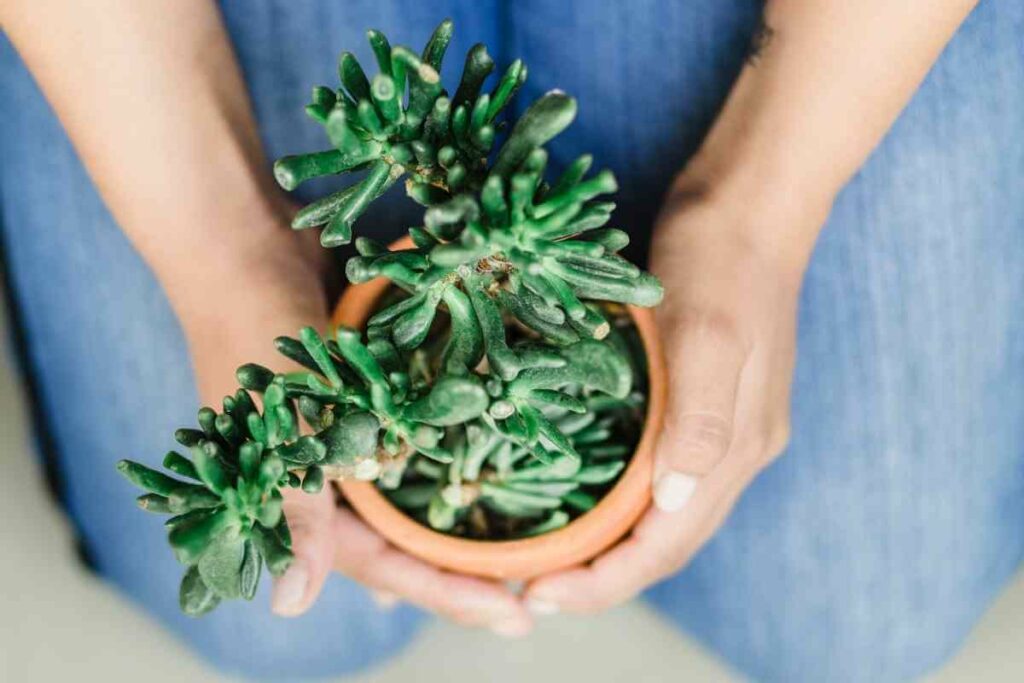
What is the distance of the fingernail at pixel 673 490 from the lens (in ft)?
2.08

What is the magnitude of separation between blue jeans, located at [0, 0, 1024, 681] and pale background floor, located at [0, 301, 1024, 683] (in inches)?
5.2

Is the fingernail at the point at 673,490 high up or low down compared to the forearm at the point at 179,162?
down

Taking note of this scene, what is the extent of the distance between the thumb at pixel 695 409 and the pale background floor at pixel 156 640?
49 cm

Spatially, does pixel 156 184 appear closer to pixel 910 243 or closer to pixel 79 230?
pixel 79 230

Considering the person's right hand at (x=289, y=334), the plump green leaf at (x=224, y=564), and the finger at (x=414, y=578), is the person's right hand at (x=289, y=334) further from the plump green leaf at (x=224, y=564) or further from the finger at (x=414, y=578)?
the plump green leaf at (x=224, y=564)

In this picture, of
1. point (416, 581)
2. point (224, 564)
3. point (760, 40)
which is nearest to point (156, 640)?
point (416, 581)

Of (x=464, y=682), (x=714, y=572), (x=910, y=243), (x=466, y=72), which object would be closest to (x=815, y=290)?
(x=910, y=243)

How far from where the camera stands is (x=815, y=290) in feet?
2.66

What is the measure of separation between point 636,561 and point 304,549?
0.80ft

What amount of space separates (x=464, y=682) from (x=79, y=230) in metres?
0.63

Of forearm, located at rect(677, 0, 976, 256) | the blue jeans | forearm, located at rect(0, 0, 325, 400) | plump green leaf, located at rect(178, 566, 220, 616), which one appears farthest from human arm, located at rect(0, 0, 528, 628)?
forearm, located at rect(677, 0, 976, 256)

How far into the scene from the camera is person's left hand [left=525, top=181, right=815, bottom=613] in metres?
0.63

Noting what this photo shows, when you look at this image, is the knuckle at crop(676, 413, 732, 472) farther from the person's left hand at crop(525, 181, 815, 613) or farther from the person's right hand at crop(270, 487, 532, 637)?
the person's right hand at crop(270, 487, 532, 637)

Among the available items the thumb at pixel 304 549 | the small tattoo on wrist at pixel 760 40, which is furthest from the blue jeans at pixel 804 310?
the thumb at pixel 304 549
